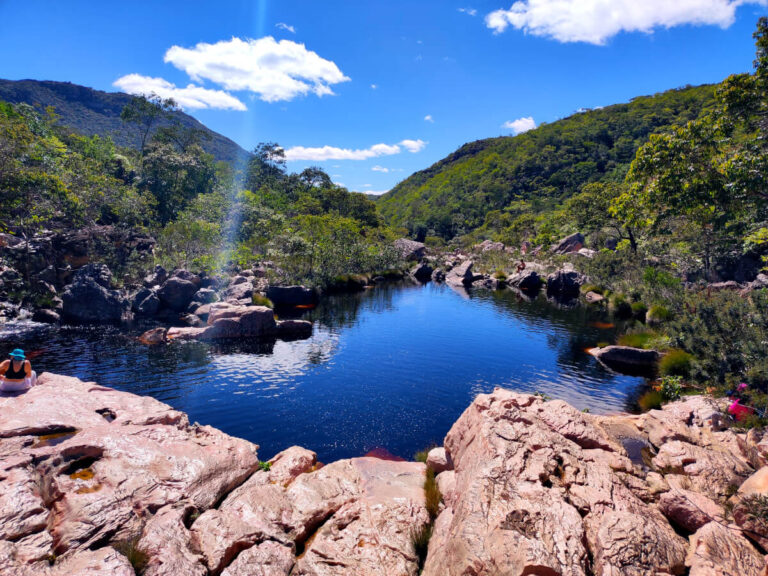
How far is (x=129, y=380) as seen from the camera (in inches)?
794

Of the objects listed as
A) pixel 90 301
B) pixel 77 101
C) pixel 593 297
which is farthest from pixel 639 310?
pixel 77 101

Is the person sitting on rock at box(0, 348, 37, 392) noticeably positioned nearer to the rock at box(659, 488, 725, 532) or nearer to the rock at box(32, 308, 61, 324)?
the rock at box(659, 488, 725, 532)

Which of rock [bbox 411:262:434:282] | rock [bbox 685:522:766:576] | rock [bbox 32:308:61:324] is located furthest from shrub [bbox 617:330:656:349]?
rock [bbox 411:262:434:282]

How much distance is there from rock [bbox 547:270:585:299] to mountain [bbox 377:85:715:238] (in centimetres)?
6278

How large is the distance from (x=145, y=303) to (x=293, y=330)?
1426cm

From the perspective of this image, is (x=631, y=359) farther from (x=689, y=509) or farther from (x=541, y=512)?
(x=541, y=512)

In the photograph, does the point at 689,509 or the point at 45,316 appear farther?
the point at 45,316

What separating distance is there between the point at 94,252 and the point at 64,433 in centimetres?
3302

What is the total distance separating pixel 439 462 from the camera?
439 inches

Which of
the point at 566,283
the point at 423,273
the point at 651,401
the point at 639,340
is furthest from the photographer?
the point at 423,273

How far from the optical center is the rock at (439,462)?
36.2ft

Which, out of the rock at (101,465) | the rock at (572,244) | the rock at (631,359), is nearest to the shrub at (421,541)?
the rock at (101,465)

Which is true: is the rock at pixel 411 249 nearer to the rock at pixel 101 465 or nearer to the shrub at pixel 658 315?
the shrub at pixel 658 315

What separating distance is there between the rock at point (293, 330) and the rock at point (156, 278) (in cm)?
1629
